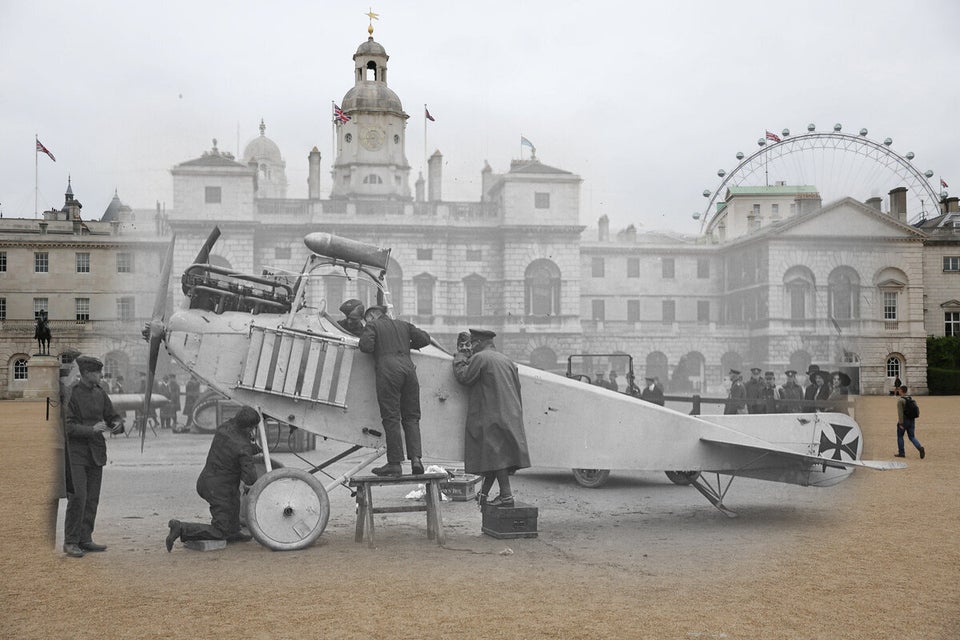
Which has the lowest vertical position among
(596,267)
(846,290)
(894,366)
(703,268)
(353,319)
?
(894,366)

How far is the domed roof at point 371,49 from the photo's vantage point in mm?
21906

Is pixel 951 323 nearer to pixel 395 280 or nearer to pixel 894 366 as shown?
pixel 894 366

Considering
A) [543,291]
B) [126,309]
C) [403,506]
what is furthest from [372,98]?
[403,506]

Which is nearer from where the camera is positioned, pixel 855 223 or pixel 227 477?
pixel 227 477

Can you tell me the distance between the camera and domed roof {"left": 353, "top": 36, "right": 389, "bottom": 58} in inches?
862

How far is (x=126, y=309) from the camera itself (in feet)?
39.2

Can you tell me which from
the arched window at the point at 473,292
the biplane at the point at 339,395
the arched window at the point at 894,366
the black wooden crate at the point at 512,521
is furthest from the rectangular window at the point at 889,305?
the black wooden crate at the point at 512,521

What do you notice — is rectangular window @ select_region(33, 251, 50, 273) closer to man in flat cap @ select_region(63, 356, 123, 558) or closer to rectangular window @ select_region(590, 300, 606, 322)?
rectangular window @ select_region(590, 300, 606, 322)

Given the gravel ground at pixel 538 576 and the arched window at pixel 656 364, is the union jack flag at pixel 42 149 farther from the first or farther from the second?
the arched window at pixel 656 364

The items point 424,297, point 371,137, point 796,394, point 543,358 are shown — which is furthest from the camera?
point 424,297

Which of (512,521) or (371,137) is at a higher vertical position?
(371,137)

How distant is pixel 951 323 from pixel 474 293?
153 feet

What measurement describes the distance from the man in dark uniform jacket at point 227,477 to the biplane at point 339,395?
7.6 inches

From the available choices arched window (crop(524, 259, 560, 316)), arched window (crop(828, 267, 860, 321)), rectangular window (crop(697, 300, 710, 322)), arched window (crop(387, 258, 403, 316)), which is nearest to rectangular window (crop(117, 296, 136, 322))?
arched window (crop(828, 267, 860, 321))
